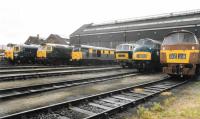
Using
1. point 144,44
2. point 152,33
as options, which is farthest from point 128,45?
point 152,33

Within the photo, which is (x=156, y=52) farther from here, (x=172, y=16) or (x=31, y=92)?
(x=172, y=16)

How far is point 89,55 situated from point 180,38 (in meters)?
16.7

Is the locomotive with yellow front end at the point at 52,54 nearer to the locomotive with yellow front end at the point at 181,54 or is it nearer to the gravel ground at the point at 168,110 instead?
the locomotive with yellow front end at the point at 181,54

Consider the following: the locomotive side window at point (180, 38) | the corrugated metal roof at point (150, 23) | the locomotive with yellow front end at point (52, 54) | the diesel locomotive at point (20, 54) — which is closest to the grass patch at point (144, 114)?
the locomotive side window at point (180, 38)

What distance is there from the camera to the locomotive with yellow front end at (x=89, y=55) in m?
27.8

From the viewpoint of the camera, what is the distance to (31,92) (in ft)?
29.1

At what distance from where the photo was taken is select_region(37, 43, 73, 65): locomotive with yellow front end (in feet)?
89.7

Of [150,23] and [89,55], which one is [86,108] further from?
[150,23]

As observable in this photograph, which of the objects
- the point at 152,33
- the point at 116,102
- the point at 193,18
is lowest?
the point at 116,102

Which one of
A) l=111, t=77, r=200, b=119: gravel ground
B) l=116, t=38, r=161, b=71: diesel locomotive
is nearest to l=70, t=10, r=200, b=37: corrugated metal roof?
l=116, t=38, r=161, b=71: diesel locomotive

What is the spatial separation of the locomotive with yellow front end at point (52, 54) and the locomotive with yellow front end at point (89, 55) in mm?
1458

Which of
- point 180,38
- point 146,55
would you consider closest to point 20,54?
point 146,55

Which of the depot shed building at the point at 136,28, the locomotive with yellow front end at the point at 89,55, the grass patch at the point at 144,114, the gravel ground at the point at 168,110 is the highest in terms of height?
the depot shed building at the point at 136,28

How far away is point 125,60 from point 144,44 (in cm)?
486
